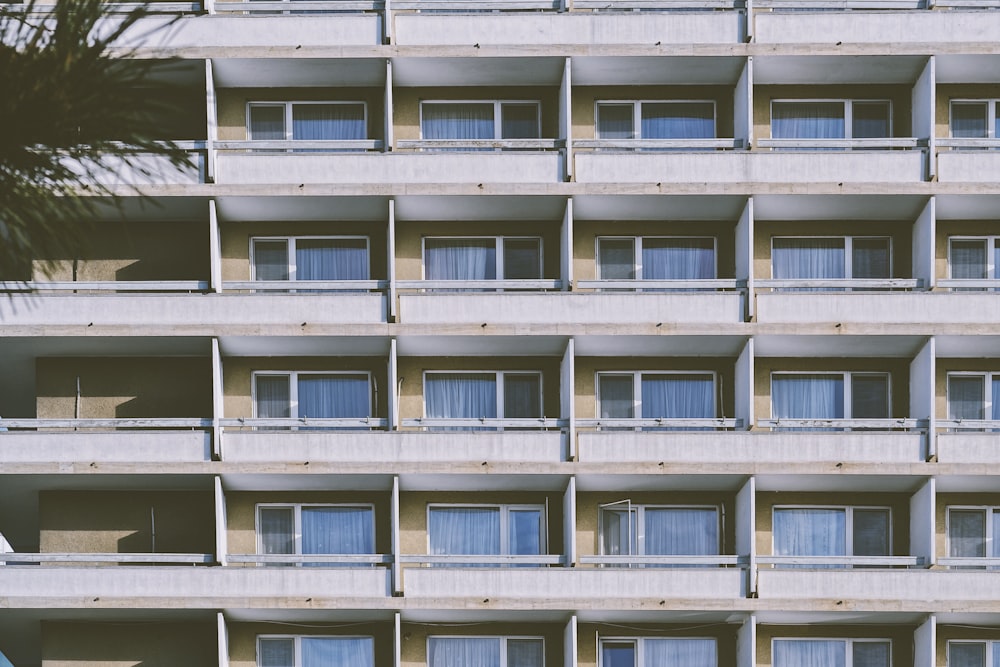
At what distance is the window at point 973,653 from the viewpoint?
23.4 meters

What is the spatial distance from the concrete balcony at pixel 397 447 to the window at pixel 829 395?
4.91m

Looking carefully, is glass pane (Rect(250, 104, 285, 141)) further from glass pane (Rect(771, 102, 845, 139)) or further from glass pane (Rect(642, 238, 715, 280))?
glass pane (Rect(771, 102, 845, 139))

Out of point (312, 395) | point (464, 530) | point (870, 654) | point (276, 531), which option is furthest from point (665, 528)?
point (276, 531)

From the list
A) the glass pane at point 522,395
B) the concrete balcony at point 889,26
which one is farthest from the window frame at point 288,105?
the concrete balcony at point 889,26

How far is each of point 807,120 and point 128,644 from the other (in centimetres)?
1755

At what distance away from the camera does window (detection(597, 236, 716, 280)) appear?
975 inches

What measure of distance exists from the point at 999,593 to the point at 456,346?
11387 millimetres

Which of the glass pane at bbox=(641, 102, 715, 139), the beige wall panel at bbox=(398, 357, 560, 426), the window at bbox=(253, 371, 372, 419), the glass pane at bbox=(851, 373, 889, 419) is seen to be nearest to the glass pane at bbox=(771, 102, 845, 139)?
the glass pane at bbox=(641, 102, 715, 139)

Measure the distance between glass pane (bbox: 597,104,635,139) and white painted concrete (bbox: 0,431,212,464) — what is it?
1035cm

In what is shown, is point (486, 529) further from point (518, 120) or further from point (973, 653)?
point (973, 653)

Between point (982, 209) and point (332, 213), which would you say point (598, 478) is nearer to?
point (332, 213)

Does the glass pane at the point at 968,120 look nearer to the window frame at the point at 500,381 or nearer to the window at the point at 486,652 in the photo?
the window frame at the point at 500,381

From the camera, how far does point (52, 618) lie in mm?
22969

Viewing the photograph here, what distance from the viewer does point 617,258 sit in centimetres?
2480
